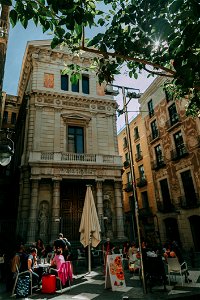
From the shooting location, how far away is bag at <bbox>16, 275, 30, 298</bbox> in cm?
733

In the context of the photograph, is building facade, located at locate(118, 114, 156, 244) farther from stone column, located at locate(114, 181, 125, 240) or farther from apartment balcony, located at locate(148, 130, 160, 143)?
stone column, located at locate(114, 181, 125, 240)

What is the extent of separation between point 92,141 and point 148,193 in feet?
39.1

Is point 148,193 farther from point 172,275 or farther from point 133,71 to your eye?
point 133,71

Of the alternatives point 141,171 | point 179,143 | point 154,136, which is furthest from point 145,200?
point 179,143

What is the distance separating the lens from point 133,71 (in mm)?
7324

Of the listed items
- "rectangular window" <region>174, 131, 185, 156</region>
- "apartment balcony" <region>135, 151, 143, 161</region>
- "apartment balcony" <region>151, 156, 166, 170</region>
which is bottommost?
"apartment balcony" <region>151, 156, 166, 170</region>

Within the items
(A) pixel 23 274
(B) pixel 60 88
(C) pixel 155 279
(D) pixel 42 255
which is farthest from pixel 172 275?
(B) pixel 60 88

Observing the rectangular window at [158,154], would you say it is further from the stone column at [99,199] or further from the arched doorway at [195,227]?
the stone column at [99,199]

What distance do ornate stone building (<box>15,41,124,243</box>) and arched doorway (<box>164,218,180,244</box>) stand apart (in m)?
7.58

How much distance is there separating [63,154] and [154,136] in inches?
523

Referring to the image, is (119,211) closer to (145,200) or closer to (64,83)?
(145,200)

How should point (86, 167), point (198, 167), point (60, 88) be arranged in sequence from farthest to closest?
point (60, 88) → point (198, 167) → point (86, 167)

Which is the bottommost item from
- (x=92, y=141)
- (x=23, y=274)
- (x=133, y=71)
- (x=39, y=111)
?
(x=23, y=274)

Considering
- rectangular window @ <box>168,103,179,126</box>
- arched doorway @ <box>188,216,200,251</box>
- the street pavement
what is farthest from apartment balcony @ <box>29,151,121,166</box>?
the street pavement
